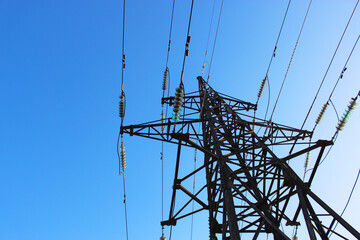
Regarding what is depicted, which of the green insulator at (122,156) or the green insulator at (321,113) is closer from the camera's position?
the green insulator at (321,113)

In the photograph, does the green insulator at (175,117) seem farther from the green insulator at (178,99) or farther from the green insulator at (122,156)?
the green insulator at (122,156)

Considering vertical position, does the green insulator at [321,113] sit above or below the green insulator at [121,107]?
below

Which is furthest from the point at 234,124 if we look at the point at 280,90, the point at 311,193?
the point at 311,193

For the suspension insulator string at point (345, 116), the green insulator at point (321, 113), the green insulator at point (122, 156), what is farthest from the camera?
the green insulator at point (122, 156)

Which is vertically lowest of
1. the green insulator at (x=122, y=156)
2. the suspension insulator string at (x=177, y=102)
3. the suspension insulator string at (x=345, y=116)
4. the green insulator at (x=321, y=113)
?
the suspension insulator string at (x=345, y=116)

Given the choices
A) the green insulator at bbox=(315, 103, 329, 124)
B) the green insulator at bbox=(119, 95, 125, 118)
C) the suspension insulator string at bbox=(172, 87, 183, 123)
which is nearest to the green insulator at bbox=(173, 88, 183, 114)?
the suspension insulator string at bbox=(172, 87, 183, 123)

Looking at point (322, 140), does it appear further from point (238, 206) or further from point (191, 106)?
point (191, 106)

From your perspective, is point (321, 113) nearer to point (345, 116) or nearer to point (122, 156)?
point (345, 116)

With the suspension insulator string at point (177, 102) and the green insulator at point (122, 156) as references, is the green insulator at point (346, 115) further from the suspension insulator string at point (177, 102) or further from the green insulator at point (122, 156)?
the green insulator at point (122, 156)

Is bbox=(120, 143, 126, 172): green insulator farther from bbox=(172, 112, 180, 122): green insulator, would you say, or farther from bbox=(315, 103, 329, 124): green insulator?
bbox=(315, 103, 329, 124): green insulator

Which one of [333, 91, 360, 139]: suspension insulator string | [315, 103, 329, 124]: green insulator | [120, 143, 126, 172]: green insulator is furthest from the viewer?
[120, 143, 126, 172]: green insulator

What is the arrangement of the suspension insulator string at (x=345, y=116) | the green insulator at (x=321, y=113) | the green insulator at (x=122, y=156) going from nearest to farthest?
the suspension insulator string at (x=345, y=116), the green insulator at (x=321, y=113), the green insulator at (x=122, y=156)

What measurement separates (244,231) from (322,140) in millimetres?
3198

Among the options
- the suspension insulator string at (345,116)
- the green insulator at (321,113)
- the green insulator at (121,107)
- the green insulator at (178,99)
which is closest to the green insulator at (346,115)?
the suspension insulator string at (345,116)
